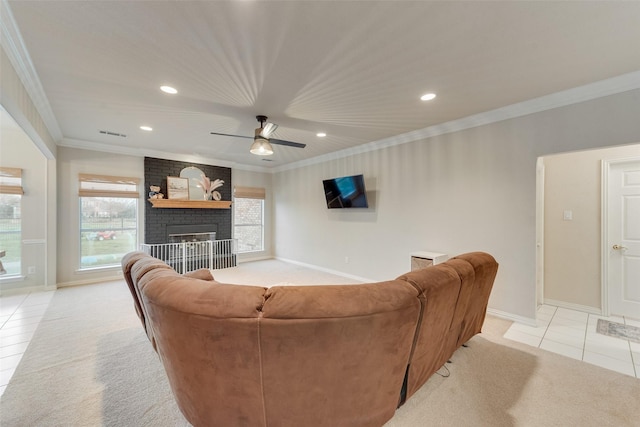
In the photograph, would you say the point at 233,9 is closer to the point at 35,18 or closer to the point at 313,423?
the point at 35,18

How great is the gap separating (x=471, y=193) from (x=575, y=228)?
4.94 feet

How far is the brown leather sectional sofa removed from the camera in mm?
1172

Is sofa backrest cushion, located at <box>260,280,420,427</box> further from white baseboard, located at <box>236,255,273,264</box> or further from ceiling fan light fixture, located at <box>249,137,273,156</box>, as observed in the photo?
white baseboard, located at <box>236,255,273,264</box>

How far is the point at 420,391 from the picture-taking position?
1858mm

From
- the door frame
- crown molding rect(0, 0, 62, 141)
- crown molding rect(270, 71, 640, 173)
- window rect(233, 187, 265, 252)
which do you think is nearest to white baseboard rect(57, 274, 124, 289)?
window rect(233, 187, 265, 252)

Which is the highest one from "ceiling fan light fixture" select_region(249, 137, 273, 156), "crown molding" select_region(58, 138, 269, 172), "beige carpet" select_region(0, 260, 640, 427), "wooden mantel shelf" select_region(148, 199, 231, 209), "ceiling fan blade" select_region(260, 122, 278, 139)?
"crown molding" select_region(58, 138, 269, 172)

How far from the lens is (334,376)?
49.9 inches

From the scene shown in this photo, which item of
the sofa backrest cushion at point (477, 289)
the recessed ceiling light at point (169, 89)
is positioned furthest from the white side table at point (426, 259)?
the recessed ceiling light at point (169, 89)

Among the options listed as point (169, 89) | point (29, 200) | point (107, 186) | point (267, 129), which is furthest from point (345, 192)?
point (29, 200)

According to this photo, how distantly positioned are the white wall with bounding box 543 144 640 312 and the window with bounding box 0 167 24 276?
7784 mm

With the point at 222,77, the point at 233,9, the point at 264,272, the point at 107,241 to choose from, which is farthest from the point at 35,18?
the point at 264,272

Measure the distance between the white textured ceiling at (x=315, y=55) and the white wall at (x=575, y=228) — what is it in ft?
4.77

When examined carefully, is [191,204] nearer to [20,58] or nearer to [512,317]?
[20,58]

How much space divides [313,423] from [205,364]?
64cm
